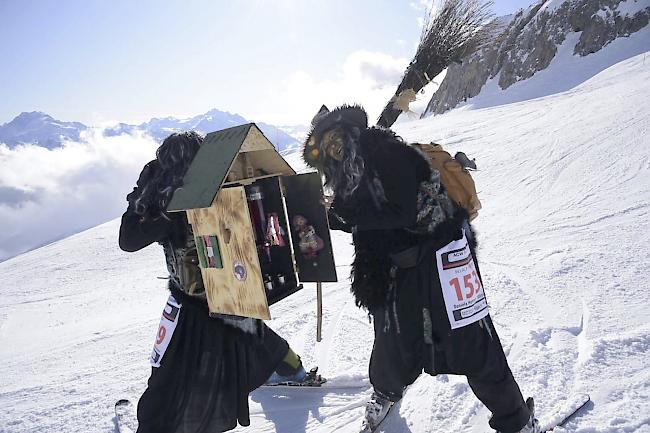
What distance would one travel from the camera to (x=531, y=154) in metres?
9.03

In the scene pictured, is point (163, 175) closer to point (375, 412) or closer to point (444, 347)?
point (444, 347)

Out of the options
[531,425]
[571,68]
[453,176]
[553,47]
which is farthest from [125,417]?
[553,47]

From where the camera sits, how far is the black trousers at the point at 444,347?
2.15 metres

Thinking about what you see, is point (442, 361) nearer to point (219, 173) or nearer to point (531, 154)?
point (219, 173)

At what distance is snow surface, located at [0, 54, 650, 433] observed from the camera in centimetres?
276

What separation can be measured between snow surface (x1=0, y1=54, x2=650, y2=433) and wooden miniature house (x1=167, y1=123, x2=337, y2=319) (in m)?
1.21

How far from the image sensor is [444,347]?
7.18 ft

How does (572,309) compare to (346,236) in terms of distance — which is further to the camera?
(346,236)

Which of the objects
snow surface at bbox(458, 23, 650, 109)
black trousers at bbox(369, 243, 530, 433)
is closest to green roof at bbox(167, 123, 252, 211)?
black trousers at bbox(369, 243, 530, 433)

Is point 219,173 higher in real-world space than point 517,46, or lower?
lower

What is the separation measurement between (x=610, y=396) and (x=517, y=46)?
37601 mm

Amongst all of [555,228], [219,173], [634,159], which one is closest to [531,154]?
[634,159]

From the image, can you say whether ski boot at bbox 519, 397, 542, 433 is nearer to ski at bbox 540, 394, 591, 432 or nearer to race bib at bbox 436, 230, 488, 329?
ski at bbox 540, 394, 591, 432

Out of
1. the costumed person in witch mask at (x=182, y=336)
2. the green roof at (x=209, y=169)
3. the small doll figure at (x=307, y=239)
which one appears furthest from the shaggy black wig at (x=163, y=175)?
the small doll figure at (x=307, y=239)
